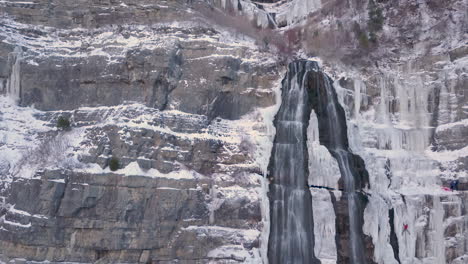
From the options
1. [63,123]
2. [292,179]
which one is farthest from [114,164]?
[292,179]

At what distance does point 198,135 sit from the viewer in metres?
28.6

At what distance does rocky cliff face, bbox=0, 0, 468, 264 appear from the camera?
1024 inches

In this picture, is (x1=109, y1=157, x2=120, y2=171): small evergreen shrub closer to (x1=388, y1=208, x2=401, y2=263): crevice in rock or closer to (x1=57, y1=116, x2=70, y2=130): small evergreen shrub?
(x1=57, y1=116, x2=70, y2=130): small evergreen shrub

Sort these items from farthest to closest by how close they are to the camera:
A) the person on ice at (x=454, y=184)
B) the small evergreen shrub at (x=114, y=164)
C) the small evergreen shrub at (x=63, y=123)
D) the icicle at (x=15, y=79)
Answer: the icicle at (x=15, y=79) < the small evergreen shrub at (x=63, y=123) < the person on ice at (x=454, y=184) < the small evergreen shrub at (x=114, y=164)

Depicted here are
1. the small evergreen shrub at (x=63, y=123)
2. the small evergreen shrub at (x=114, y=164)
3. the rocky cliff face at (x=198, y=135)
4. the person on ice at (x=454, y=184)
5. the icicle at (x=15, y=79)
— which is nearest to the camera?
the rocky cliff face at (x=198, y=135)

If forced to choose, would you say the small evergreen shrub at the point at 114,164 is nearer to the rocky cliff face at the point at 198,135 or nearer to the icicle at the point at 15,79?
the rocky cliff face at the point at 198,135

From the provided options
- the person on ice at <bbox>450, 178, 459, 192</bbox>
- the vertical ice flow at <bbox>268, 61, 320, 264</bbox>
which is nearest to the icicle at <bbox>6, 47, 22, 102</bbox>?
the vertical ice flow at <bbox>268, 61, 320, 264</bbox>

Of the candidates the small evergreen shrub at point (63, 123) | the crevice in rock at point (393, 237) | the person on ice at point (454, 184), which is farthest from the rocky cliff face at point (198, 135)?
the small evergreen shrub at point (63, 123)

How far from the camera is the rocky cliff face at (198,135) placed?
26.0 metres

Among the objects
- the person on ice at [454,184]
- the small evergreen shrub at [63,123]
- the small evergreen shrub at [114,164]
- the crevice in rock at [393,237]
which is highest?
the small evergreen shrub at [63,123]

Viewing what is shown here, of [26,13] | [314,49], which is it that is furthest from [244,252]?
[26,13]

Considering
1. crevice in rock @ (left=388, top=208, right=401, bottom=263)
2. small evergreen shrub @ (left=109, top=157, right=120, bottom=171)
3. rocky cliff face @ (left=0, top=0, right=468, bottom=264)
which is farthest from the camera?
crevice in rock @ (left=388, top=208, right=401, bottom=263)

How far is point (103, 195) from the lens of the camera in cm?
2623

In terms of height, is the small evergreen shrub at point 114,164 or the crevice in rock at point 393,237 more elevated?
the small evergreen shrub at point 114,164
